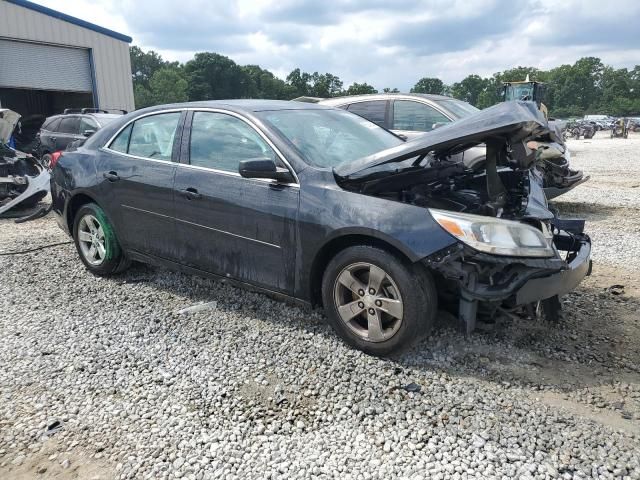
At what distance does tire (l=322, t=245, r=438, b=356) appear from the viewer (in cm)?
300

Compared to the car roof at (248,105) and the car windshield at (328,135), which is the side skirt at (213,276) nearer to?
the car windshield at (328,135)

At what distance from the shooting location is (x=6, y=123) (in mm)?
8477

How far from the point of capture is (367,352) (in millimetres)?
3248

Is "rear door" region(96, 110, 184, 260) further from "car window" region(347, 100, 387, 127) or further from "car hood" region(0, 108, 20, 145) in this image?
"car hood" region(0, 108, 20, 145)

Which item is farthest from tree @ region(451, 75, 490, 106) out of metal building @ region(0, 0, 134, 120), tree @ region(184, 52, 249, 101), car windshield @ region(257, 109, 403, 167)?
car windshield @ region(257, 109, 403, 167)

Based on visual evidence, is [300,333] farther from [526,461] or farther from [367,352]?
[526,461]

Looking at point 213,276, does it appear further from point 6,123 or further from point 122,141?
point 6,123

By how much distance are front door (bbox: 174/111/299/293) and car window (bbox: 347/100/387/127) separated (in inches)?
170

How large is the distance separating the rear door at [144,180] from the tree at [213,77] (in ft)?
257

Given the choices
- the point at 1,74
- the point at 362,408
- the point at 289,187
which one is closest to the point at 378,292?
the point at 362,408

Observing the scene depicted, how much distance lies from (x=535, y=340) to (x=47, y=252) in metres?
5.31

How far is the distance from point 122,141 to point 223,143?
1320 mm

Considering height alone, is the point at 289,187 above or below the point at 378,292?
above

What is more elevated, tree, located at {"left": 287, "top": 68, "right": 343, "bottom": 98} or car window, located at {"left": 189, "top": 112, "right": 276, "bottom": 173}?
tree, located at {"left": 287, "top": 68, "right": 343, "bottom": 98}
